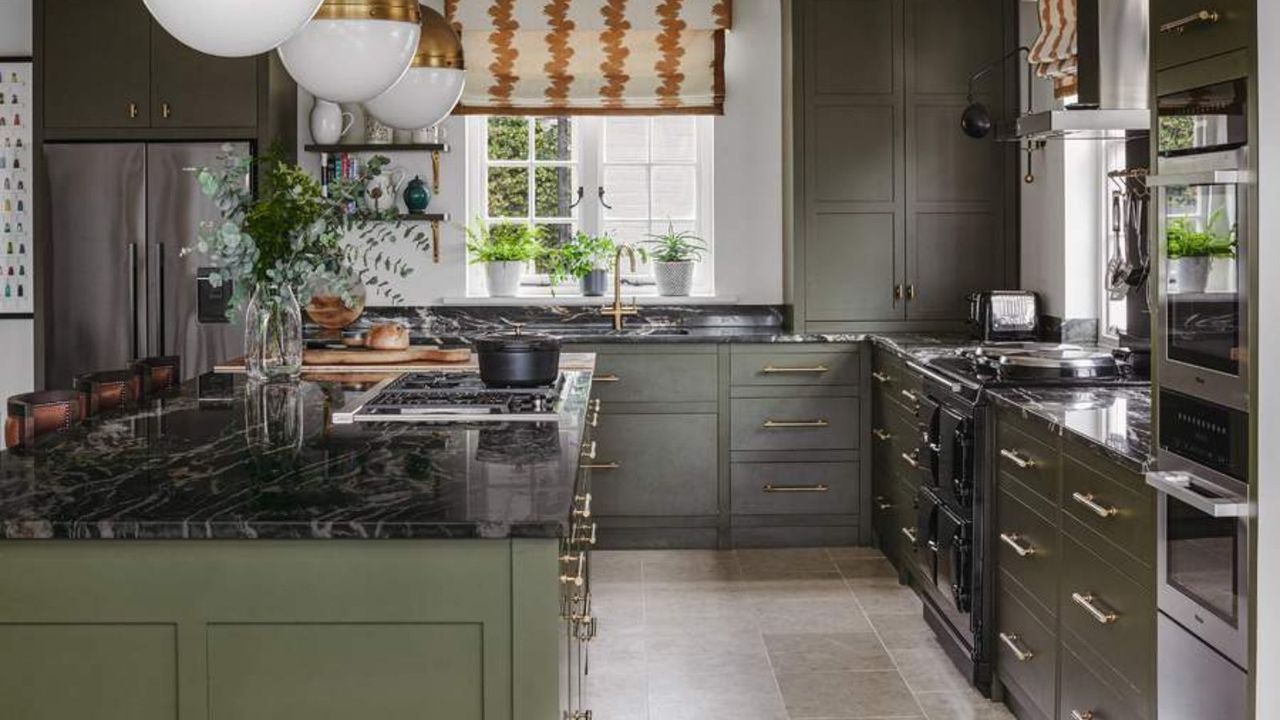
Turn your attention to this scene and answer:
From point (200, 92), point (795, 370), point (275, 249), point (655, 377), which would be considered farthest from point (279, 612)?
point (200, 92)

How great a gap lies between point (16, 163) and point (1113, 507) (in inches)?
208

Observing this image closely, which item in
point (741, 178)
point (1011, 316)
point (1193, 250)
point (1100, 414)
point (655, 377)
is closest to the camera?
point (1193, 250)

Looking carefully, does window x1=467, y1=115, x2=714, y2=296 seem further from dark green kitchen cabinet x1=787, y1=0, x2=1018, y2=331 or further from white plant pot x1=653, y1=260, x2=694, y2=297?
dark green kitchen cabinet x1=787, y1=0, x2=1018, y2=331

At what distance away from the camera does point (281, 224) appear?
4.07m

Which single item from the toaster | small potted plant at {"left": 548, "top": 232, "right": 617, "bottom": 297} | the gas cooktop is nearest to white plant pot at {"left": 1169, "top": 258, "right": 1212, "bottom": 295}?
the gas cooktop

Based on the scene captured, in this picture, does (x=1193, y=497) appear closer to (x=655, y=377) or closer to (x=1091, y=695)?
(x=1091, y=695)

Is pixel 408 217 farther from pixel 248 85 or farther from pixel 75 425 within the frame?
pixel 75 425

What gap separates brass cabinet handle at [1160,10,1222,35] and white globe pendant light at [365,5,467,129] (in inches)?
75.7

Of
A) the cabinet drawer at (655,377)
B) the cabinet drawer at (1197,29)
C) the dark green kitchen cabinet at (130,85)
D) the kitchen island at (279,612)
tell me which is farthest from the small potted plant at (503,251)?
the kitchen island at (279,612)

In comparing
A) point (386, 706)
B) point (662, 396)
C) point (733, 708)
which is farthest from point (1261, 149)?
point (662, 396)

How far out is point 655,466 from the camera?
5.95 m

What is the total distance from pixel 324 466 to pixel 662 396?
3.45 metres

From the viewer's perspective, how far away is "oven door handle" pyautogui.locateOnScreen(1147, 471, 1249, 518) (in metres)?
2.34

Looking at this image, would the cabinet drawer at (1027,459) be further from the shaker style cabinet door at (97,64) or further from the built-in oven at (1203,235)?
the shaker style cabinet door at (97,64)
